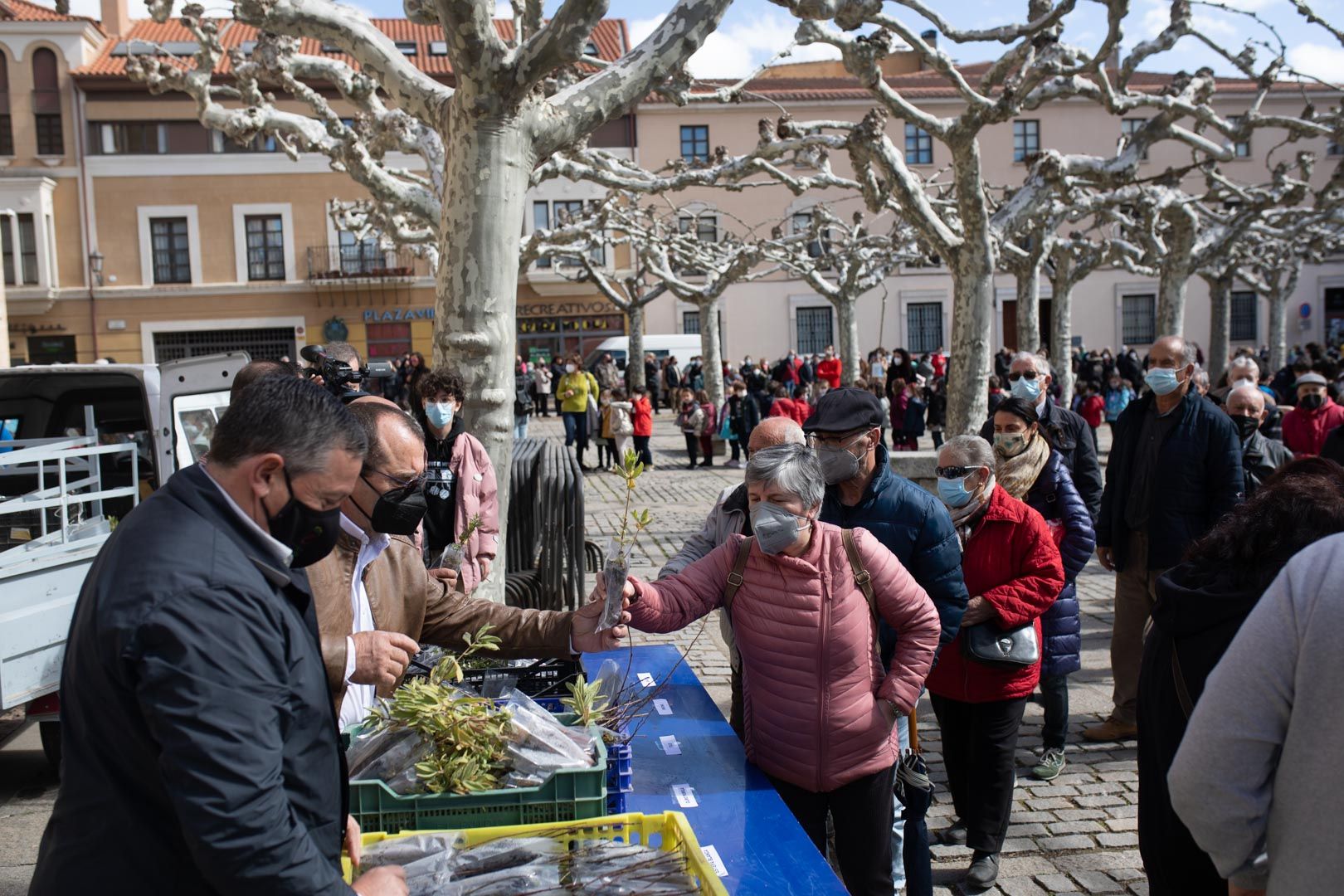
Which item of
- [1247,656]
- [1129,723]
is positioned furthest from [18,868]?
[1129,723]

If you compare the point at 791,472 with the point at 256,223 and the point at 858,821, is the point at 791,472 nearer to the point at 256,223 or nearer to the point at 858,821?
the point at 858,821

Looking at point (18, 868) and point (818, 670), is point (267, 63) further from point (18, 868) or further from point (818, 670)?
point (818, 670)

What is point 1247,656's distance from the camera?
207cm

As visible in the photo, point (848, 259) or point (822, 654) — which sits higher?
point (848, 259)

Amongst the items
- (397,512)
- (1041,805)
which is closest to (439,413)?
(397,512)

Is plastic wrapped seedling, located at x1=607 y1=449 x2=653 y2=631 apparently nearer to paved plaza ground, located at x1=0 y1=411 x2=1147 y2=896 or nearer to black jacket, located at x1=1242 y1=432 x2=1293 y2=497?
paved plaza ground, located at x1=0 y1=411 x2=1147 y2=896

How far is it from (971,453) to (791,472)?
134cm

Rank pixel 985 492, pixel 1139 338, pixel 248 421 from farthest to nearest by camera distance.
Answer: pixel 1139 338 < pixel 985 492 < pixel 248 421

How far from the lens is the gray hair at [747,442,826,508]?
3.47 meters

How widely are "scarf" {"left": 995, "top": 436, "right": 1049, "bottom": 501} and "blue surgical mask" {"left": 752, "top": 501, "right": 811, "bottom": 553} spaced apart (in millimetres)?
2271

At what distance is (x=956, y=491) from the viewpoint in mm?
4562

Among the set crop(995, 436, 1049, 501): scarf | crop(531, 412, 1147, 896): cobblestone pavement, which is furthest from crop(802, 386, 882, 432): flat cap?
crop(531, 412, 1147, 896): cobblestone pavement

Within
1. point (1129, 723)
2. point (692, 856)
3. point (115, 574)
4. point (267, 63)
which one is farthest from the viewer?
point (267, 63)

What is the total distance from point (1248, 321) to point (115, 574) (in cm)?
5707
